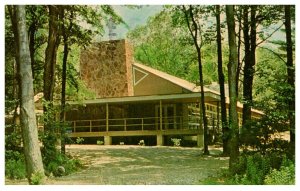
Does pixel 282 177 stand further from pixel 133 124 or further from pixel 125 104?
pixel 125 104

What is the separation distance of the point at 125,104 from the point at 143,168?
14.2m

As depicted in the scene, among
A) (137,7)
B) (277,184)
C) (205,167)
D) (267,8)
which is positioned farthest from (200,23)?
(277,184)

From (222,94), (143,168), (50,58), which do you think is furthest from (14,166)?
(222,94)

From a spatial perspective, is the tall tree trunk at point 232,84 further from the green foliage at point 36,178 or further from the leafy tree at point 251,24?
the leafy tree at point 251,24

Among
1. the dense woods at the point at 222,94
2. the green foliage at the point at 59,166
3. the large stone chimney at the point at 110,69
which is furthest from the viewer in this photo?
the large stone chimney at the point at 110,69

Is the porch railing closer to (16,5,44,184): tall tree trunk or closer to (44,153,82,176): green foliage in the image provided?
(44,153,82,176): green foliage

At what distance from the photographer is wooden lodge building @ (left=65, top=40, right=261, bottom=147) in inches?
1078

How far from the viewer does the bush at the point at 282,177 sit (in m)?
9.84

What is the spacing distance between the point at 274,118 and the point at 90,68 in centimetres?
2000

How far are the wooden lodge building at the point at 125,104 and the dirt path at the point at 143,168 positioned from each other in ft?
22.6

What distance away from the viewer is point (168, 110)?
2914 cm

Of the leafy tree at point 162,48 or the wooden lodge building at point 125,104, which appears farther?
the leafy tree at point 162,48

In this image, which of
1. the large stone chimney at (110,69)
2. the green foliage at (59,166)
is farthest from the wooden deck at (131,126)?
the green foliage at (59,166)

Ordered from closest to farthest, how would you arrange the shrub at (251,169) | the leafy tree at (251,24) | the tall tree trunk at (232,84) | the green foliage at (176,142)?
the shrub at (251,169), the tall tree trunk at (232,84), the leafy tree at (251,24), the green foliage at (176,142)
